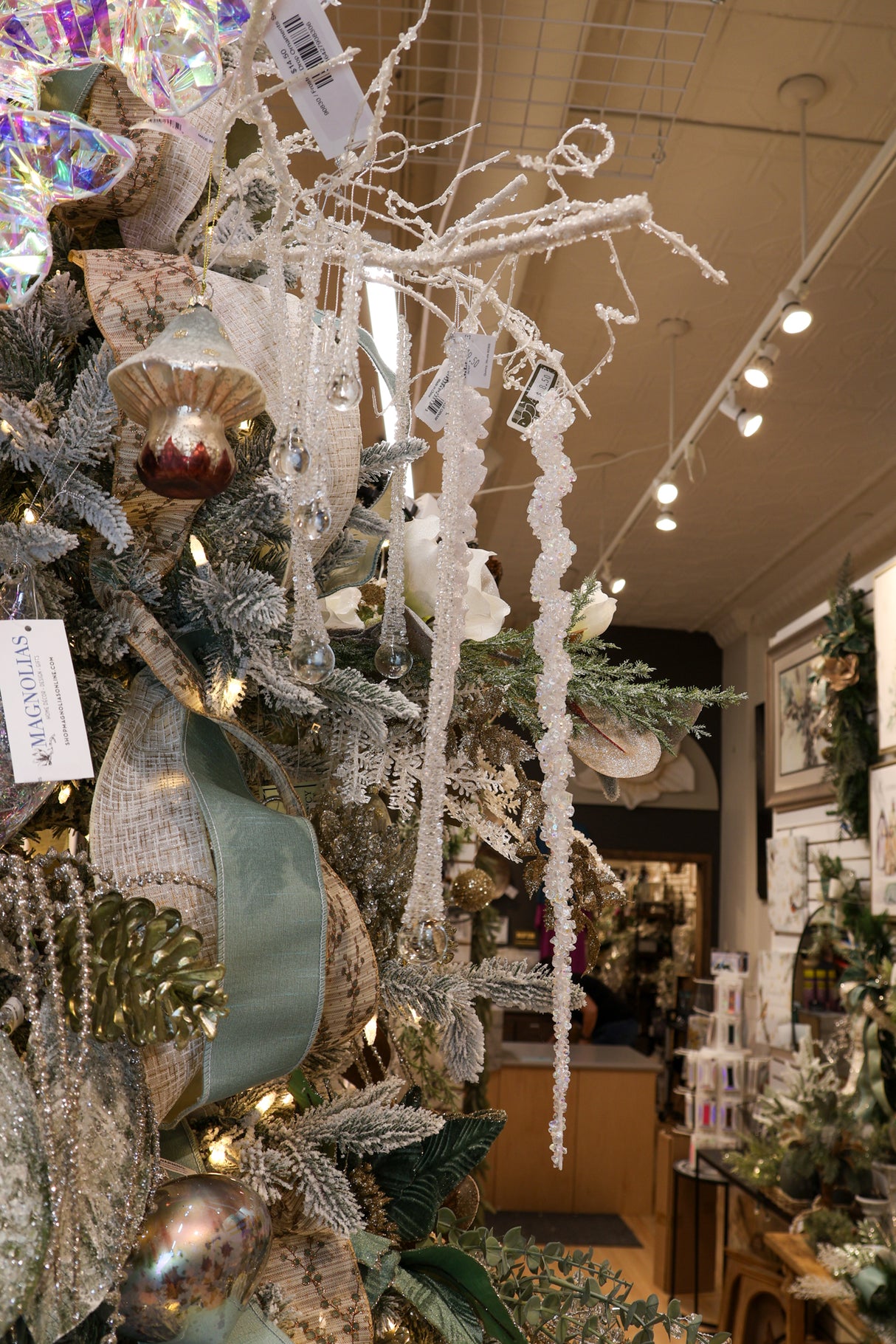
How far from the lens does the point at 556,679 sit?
48cm

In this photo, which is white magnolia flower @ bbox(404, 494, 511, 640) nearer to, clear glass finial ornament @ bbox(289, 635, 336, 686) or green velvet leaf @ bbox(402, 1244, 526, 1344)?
clear glass finial ornament @ bbox(289, 635, 336, 686)

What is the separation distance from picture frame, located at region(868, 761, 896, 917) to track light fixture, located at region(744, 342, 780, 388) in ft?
4.20

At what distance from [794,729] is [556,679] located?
4091 millimetres

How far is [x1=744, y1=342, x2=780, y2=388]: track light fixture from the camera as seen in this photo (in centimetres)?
352

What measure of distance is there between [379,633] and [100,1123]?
348 mm

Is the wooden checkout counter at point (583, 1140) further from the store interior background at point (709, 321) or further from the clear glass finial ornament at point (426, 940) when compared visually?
the clear glass finial ornament at point (426, 940)

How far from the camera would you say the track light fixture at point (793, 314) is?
3.18 meters

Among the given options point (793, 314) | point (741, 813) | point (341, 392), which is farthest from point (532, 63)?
point (741, 813)

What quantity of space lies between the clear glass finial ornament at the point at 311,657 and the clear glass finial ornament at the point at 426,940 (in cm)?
12

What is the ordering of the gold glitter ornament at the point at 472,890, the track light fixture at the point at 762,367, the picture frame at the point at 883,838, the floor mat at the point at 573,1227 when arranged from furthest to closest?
the floor mat at the point at 573,1227
the track light fixture at the point at 762,367
the picture frame at the point at 883,838
the gold glitter ornament at the point at 472,890

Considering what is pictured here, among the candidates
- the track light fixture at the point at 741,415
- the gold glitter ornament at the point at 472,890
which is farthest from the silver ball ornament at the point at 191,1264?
the track light fixture at the point at 741,415

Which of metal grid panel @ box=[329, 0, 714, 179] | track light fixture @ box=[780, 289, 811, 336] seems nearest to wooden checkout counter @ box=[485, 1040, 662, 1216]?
track light fixture @ box=[780, 289, 811, 336]

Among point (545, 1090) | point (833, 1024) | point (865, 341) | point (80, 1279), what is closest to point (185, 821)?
point (80, 1279)

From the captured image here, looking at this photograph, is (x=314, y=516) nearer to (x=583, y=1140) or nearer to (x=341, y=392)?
(x=341, y=392)
